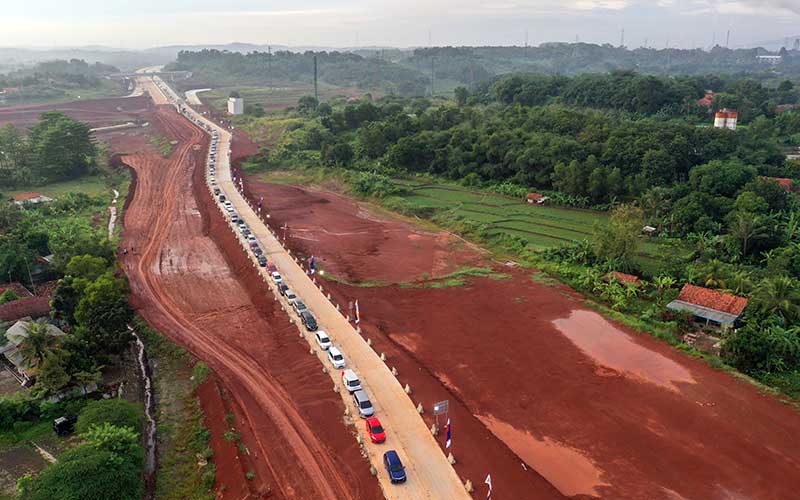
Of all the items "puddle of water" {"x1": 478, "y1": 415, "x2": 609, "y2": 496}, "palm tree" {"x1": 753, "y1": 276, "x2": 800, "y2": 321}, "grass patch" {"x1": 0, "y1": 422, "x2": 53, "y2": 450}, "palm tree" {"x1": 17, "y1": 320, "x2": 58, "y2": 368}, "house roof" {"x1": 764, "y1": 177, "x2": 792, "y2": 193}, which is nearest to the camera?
"puddle of water" {"x1": 478, "y1": 415, "x2": 609, "y2": 496}

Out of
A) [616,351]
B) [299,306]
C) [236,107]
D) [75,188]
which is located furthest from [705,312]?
[236,107]

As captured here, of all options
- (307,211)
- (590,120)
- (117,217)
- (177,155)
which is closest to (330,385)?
(307,211)

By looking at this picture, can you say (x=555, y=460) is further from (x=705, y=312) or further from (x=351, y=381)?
(x=705, y=312)

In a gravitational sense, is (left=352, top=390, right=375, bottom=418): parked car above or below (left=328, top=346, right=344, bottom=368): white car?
below

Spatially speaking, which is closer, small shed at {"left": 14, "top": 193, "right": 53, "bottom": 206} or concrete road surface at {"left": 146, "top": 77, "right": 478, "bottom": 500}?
concrete road surface at {"left": 146, "top": 77, "right": 478, "bottom": 500}

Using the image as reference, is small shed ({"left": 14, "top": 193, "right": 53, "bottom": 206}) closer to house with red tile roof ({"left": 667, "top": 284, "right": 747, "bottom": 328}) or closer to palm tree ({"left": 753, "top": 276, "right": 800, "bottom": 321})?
house with red tile roof ({"left": 667, "top": 284, "right": 747, "bottom": 328})

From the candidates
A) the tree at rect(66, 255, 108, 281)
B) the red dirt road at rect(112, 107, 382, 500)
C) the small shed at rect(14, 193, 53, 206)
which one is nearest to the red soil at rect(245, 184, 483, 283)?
the red dirt road at rect(112, 107, 382, 500)

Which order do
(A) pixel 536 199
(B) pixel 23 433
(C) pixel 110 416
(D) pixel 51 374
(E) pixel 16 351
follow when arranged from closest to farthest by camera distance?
(C) pixel 110 416, (B) pixel 23 433, (D) pixel 51 374, (E) pixel 16 351, (A) pixel 536 199
